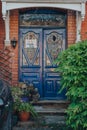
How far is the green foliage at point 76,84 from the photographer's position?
327 inches

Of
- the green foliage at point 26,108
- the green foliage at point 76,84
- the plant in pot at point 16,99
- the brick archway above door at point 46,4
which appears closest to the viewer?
the green foliage at point 76,84

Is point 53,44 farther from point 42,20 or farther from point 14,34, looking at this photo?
point 14,34

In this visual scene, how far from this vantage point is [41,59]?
11789 millimetres

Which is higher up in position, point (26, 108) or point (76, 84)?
point (76, 84)

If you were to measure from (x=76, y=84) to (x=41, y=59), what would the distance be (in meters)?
3.48

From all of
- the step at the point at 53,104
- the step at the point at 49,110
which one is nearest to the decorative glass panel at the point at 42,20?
the step at the point at 53,104

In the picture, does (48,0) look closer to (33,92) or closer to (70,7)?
(70,7)

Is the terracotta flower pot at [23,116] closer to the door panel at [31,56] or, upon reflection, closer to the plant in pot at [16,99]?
the plant in pot at [16,99]

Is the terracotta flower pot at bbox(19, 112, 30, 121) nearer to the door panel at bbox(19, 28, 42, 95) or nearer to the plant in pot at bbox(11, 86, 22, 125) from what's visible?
the plant in pot at bbox(11, 86, 22, 125)

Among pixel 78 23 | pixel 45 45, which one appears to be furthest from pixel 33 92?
pixel 78 23

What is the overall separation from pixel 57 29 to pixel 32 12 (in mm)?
911

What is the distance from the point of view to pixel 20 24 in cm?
1176

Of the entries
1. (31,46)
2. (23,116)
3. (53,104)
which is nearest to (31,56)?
(31,46)

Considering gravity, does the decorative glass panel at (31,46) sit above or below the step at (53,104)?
above
